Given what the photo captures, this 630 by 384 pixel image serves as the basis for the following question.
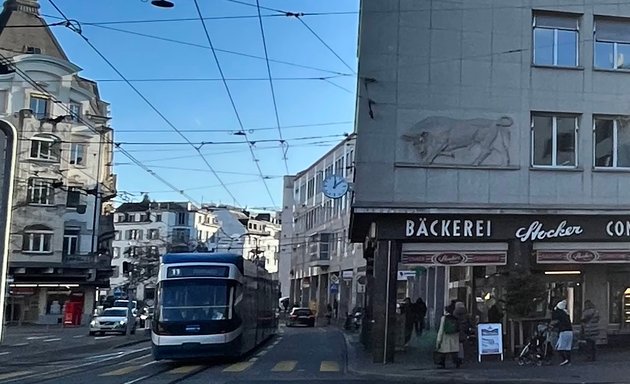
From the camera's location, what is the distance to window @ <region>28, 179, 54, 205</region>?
61.5 m

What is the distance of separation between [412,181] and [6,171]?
20695 mm

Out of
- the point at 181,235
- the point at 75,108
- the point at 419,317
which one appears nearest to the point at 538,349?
the point at 419,317

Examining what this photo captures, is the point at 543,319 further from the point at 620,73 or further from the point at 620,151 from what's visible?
the point at 620,73

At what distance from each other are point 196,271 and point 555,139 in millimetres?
11710

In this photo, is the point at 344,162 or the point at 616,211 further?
the point at 344,162

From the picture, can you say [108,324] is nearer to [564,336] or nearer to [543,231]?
[543,231]

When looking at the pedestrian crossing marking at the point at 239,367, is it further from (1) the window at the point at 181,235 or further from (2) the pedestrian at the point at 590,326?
(1) the window at the point at 181,235

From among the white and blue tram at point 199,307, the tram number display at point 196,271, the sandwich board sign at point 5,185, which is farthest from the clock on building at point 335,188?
the sandwich board sign at point 5,185

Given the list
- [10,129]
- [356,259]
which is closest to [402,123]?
[10,129]

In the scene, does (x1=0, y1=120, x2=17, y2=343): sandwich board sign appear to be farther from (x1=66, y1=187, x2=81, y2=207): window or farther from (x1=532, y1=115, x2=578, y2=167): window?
(x1=66, y1=187, x2=81, y2=207): window

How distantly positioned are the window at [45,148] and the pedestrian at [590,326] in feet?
156

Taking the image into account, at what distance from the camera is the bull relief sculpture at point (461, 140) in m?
24.1

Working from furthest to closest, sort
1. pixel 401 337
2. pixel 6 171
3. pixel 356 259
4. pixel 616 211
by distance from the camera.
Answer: pixel 356 259
pixel 401 337
pixel 616 211
pixel 6 171

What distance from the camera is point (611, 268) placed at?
26641 millimetres
